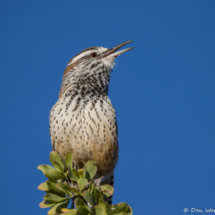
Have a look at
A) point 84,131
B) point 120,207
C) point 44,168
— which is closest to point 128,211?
point 120,207

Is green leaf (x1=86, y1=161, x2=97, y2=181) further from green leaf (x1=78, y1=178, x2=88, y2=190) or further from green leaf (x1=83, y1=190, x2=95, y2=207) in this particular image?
green leaf (x1=83, y1=190, x2=95, y2=207)

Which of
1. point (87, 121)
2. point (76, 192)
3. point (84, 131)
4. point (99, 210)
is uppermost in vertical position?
point (87, 121)

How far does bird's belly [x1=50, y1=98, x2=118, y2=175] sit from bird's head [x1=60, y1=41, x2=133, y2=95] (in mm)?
501

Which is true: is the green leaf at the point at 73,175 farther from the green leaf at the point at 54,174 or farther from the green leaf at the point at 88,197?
the green leaf at the point at 88,197

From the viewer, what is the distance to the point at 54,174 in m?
2.68

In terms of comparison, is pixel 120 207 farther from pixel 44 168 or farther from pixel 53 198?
pixel 44 168

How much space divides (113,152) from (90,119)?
59cm

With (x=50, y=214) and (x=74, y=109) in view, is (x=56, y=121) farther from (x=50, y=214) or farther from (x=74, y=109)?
(x=50, y=214)

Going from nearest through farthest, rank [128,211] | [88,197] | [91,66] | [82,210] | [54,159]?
[82,210] → [88,197] → [128,211] → [54,159] → [91,66]

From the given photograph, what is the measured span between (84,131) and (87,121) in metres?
0.12

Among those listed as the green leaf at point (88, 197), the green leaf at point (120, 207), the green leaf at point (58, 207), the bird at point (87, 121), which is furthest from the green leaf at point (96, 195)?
the bird at point (87, 121)

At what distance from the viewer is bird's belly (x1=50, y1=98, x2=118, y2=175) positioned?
372 centimetres

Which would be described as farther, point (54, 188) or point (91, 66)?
point (91, 66)

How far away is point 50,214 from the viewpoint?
266cm
